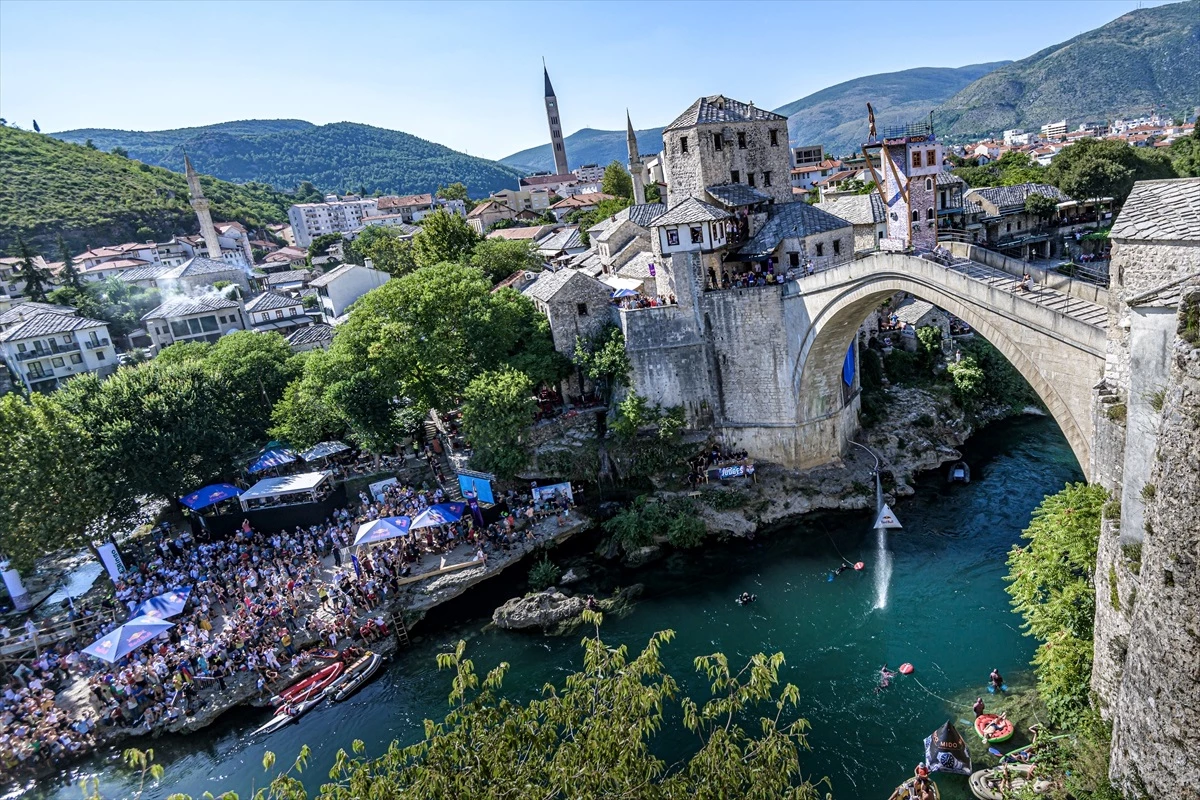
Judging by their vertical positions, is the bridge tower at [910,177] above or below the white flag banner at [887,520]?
above

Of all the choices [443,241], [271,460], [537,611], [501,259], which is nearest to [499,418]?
[537,611]

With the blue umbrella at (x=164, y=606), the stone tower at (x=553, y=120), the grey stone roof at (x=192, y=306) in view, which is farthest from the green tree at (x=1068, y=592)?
the stone tower at (x=553, y=120)

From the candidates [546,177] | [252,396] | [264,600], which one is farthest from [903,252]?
[546,177]

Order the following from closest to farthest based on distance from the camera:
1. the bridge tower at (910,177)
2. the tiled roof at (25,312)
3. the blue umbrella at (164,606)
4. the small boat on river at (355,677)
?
1. the small boat on river at (355,677)
2. the bridge tower at (910,177)
3. the blue umbrella at (164,606)
4. the tiled roof at (25,312)

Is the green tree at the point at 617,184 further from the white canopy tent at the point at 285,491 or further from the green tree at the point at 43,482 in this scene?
the green tree at the point at 43,482

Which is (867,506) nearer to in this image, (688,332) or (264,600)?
(688,332)

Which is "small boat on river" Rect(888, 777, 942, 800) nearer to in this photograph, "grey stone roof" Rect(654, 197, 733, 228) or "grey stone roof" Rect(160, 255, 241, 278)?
"grey stone roof" Rect(654, 197, 733, 228)

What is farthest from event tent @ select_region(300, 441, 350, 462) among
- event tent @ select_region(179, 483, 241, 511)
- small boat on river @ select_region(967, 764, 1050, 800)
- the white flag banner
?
small boat on river @ select_region(967, 764, 1050, 800)

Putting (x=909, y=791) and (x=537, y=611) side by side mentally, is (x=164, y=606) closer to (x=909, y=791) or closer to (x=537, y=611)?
(x=537, y=611)
